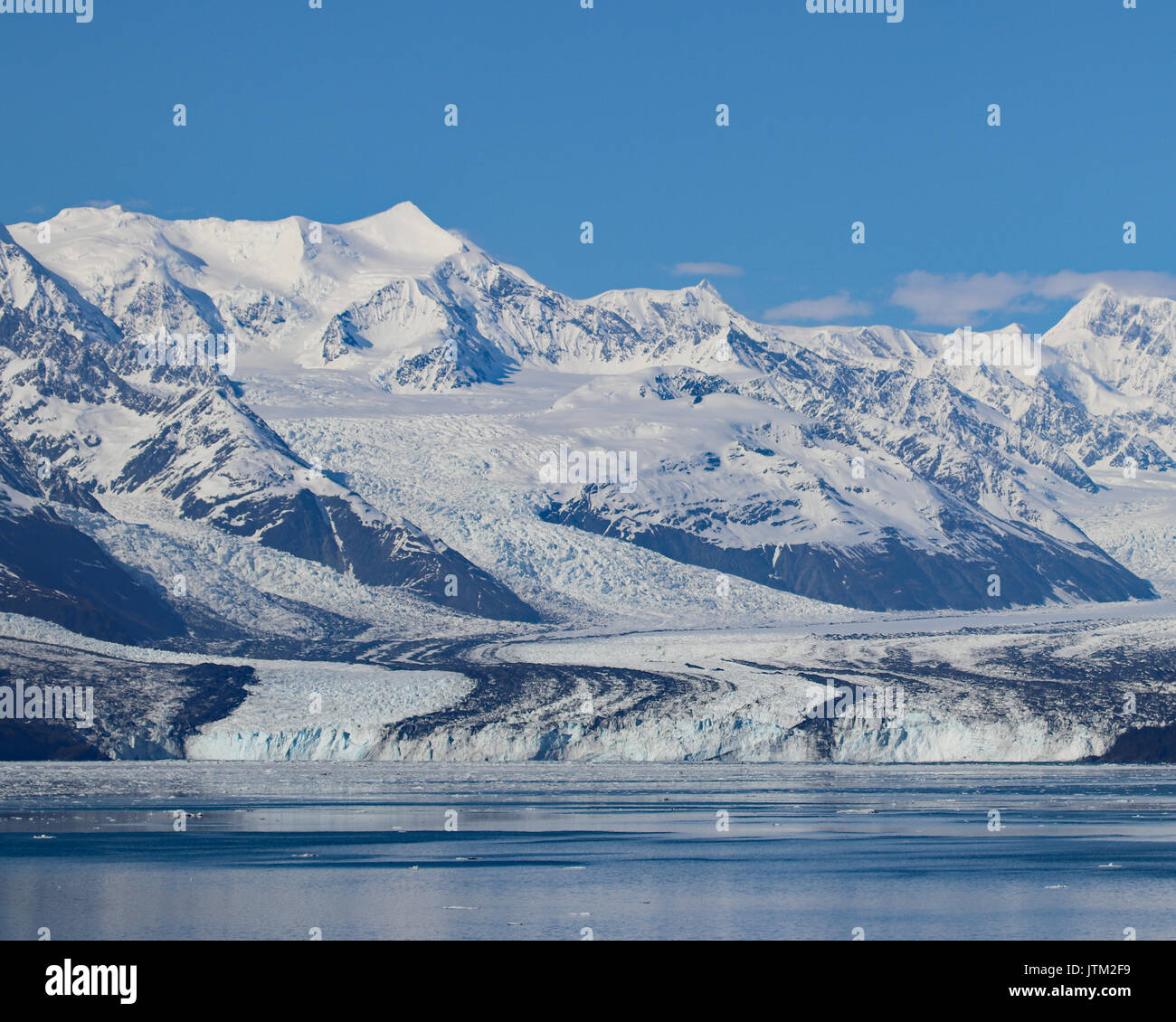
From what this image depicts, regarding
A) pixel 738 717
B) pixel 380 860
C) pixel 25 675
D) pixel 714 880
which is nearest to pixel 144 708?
pixel 25 675

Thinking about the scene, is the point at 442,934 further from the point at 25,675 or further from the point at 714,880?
the point at 25,675

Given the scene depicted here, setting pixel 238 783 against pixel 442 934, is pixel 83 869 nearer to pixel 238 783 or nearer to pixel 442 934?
pixel 442 934
